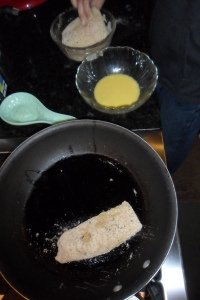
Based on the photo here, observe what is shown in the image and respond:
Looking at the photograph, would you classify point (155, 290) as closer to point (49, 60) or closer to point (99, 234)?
point (99, 234)

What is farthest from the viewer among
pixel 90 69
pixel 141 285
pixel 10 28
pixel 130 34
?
pixel 10 28

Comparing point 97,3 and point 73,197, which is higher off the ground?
point 97,3

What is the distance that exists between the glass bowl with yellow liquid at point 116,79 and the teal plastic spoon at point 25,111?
12 centimetres

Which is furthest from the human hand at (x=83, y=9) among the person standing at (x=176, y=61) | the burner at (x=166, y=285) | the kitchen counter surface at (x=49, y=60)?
the burner at (x=166, y=285)

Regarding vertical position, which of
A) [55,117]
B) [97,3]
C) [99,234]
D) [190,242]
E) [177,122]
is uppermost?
[97,3]

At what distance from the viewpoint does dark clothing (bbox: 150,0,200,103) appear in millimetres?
895

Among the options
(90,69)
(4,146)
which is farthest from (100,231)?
(90,69)

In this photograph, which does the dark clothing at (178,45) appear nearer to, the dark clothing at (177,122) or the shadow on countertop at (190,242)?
the dark clothing at (177,122)

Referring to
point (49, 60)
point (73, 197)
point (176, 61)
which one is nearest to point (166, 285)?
point (73, 197)

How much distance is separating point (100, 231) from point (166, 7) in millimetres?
632

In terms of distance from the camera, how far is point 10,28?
1.28 m

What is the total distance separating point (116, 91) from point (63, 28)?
345 mm

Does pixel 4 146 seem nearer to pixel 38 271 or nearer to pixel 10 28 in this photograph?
pixel 38 271

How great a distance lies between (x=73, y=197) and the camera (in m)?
0.82
